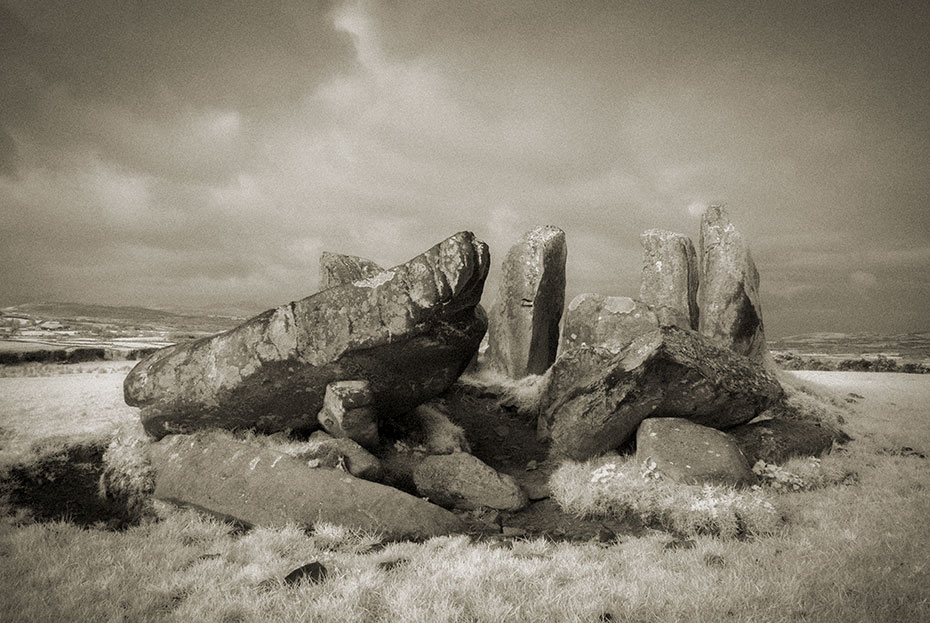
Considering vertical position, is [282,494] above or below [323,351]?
below

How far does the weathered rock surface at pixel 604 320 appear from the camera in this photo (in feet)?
64.0

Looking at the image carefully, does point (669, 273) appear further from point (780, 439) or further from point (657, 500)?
point (657, 500)

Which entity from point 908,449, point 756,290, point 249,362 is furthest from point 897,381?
point 249,362

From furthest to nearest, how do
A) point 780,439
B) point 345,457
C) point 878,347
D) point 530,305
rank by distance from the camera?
point 878,347, point 530,305, point 780,439, point 345,457

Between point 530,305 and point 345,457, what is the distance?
1245cm

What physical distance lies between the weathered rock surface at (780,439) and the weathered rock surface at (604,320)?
21.9ft

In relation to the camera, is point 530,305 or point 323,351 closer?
point 323,351

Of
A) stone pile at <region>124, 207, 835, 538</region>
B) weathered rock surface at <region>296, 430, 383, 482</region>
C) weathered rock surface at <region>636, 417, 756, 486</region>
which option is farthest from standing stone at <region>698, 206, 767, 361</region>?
weathered rock surface at <region>296, 430, 383, 482</region>

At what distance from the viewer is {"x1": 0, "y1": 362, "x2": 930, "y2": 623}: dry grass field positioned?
18.2ft

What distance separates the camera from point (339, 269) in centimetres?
1931

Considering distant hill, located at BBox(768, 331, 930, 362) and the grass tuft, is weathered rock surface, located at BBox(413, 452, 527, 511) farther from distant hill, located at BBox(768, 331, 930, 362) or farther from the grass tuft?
distant hill, located at BBox(768, 331, 930, 362)

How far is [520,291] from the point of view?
70.8ft

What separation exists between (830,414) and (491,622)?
16.8m

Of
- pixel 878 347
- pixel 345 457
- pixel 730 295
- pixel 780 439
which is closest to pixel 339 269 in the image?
pixel 345 457
